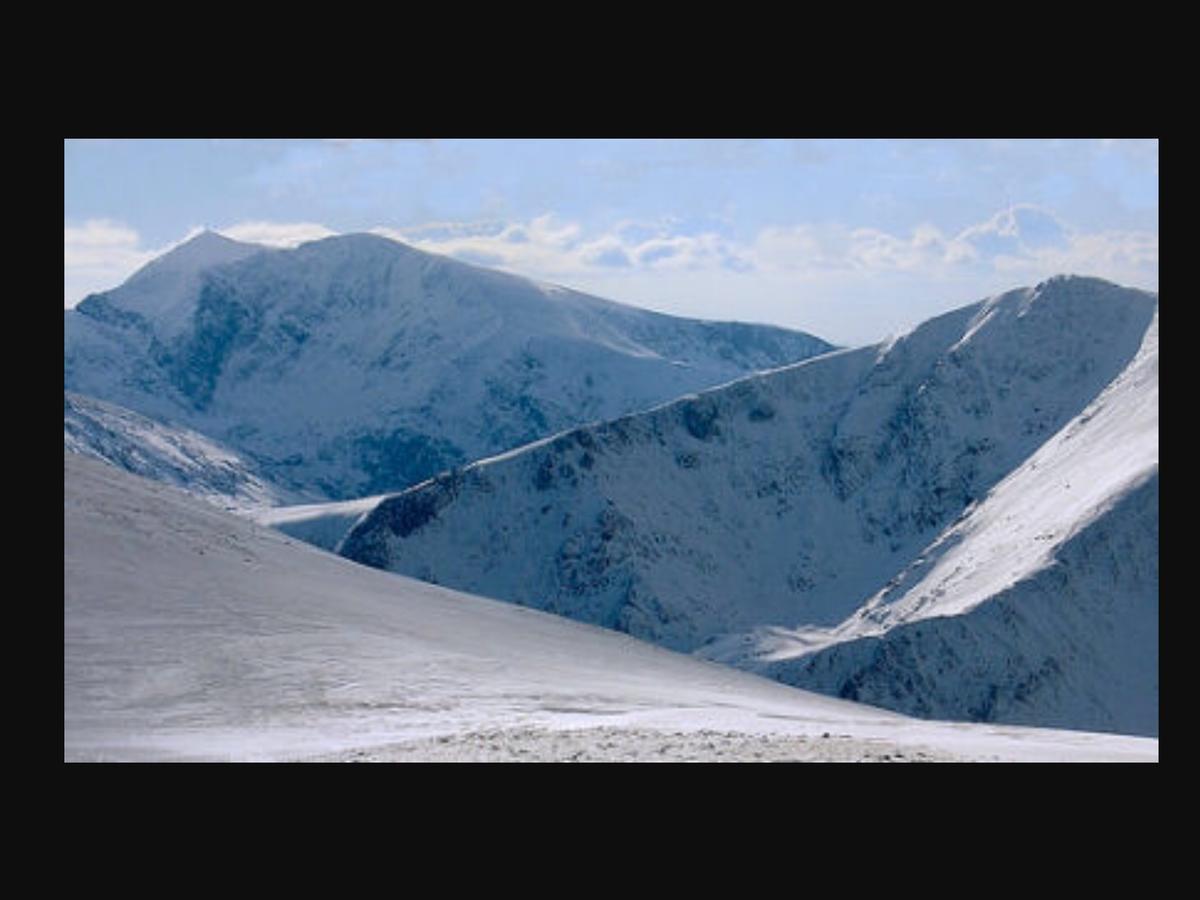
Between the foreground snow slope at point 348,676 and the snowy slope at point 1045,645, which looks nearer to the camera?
the foreground snow slope at point 348,676

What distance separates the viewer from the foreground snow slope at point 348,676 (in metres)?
27.2

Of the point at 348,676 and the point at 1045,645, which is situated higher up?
the point at 348,676

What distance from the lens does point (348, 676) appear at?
38.9 meters

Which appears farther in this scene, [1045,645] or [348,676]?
[1045,645]

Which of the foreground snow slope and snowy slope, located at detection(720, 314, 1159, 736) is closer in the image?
the foreground snow slope

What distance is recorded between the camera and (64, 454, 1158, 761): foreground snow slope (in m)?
27.2
